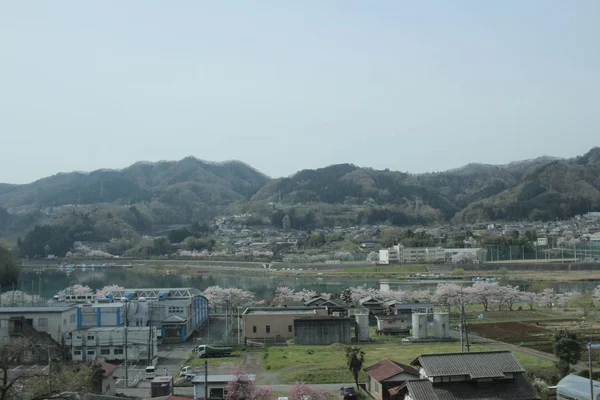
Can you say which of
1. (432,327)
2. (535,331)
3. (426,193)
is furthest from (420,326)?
(426,193)

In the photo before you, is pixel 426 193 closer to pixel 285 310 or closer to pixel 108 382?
pixel 285 310

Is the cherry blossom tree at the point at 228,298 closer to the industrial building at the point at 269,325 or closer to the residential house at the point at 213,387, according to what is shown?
the industrial building at the point at 269,325

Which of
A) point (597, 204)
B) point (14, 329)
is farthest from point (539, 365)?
point (597, 204)

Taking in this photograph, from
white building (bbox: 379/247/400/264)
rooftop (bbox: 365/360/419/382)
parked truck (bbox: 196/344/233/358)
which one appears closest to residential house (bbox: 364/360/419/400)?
rooftop (bbox: 365/360/419/382)

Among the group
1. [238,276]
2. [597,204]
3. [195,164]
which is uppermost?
[195,164]

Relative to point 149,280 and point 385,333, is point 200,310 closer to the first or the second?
point 385,333

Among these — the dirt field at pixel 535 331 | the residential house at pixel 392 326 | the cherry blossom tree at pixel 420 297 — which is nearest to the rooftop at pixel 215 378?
the dirt field at pixel 535 331

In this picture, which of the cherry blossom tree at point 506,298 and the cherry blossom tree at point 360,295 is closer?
the cherry blossom tree at point 506,298

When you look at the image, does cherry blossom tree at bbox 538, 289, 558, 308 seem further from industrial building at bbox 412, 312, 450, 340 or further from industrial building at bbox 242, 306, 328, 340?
industrial building at bbox 242, 306, 328, 340
